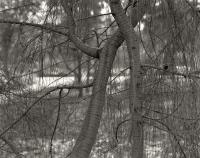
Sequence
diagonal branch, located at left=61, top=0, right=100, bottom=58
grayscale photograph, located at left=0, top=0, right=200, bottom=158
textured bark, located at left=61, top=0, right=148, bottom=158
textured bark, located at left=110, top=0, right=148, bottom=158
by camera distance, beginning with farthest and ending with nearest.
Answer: diagonal branch, located at left=61, top=0, right=100, bottom=58
textured bark, located at left=61, top=0, right=148, bottom=158
grayscale photograph, located at left=0, top=0, right=200, bottom=158
textured bark, located at left=110, top=0, right=148, bottom=158

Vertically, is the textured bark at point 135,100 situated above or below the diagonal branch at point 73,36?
below

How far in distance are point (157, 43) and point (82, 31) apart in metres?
0.59

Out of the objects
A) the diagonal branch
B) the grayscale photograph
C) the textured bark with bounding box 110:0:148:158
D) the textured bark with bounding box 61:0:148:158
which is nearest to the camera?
the textured bark with bounding box 110:0:148:158

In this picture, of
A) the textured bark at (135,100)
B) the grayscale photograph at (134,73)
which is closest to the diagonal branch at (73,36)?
the grayscale photograph at (134,73)

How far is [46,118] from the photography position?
2.52 m

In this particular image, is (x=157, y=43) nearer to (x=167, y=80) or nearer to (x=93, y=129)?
(x=167, y=80)

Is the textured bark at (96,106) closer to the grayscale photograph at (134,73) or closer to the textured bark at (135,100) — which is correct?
the grayscale photograph at (134,73)

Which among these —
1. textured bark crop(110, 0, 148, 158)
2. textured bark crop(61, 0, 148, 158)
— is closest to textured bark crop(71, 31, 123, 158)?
textured bark crop(61, 0, 148, 158)

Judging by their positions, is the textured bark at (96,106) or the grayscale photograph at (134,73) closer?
the grayscale photograph at (134,73)

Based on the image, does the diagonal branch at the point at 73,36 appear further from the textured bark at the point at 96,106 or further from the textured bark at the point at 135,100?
the textured bark at the point at 135,100

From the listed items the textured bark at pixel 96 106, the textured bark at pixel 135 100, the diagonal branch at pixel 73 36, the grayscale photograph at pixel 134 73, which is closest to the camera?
the textured bark at pixel 135 100

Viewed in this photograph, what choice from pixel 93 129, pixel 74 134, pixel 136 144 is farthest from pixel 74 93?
pixel 136 144

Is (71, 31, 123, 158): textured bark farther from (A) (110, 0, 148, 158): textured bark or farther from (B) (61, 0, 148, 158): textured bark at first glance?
(A) (110, 0, 148, 158): textured bark

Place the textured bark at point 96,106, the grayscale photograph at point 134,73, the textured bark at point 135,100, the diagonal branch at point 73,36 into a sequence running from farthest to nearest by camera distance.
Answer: the diagonal branch at point 73,36 → the textured bark at point 96,106 → the grayscale photograph at point 134,73 → the textured bark at point 135,100
